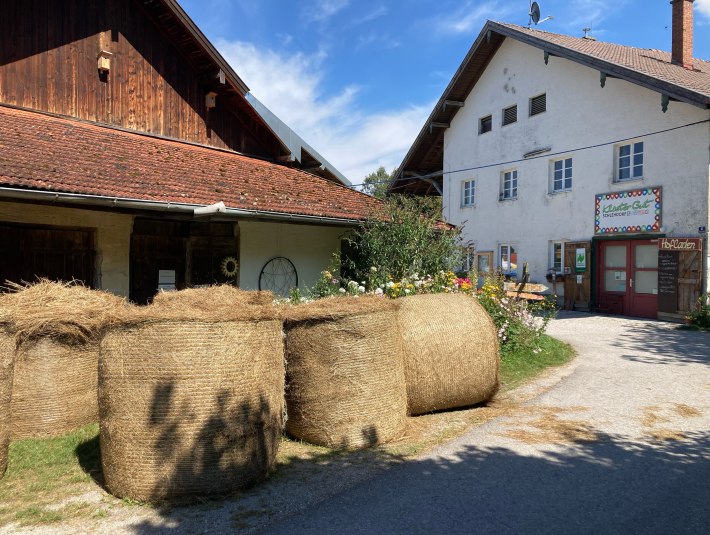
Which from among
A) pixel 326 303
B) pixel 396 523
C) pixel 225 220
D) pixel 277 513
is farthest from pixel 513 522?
pixel 225 220

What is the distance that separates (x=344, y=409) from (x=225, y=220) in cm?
544

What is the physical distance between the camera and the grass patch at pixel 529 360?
7297 mm

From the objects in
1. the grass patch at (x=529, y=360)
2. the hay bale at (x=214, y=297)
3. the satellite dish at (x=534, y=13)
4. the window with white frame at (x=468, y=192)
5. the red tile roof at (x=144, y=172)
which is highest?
the satellite dish at (x=534, y=13)

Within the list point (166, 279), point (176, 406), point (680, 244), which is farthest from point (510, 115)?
point (176, 406)

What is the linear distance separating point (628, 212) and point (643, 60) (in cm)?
584

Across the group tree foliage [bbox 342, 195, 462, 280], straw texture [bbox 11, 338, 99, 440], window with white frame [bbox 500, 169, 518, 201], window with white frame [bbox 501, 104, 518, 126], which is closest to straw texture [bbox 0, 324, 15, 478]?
straw texture [bbox 11, 338, 99, 440]

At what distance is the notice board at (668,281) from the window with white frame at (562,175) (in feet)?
12.8

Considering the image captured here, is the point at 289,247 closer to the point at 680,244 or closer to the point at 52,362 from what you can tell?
the point at 52,362

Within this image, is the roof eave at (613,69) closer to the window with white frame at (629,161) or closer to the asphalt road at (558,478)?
the window with white frame at (629,161)

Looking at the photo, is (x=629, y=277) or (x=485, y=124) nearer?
(x=629, y=277)

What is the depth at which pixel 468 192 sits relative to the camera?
68.0 feet

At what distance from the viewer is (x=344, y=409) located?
435 centimetres

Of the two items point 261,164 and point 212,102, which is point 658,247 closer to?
point 261,164

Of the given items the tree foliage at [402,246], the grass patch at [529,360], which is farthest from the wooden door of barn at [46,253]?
the grass patch at [529,360]
